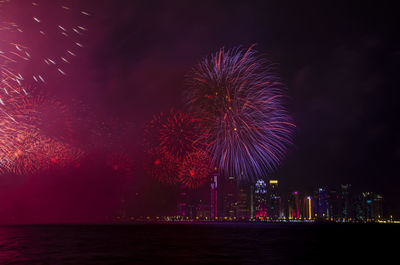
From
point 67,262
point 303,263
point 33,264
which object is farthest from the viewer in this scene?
point 303,263

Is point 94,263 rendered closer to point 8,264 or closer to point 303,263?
point 8,264

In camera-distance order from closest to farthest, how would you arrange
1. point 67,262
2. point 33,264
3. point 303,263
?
point 33,264
point 67,262
point 303,263

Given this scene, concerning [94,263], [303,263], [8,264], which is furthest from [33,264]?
[303,263]

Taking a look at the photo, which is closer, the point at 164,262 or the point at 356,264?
the point at 164,262

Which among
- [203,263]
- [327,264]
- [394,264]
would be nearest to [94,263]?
[203,263]

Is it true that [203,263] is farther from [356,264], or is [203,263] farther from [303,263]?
[356,264]

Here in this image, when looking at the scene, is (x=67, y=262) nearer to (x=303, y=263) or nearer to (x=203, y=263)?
(x=203, y=263)

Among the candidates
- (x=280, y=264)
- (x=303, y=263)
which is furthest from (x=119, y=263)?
(x=303, y=263)

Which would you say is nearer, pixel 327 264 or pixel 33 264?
pixel 33 264
